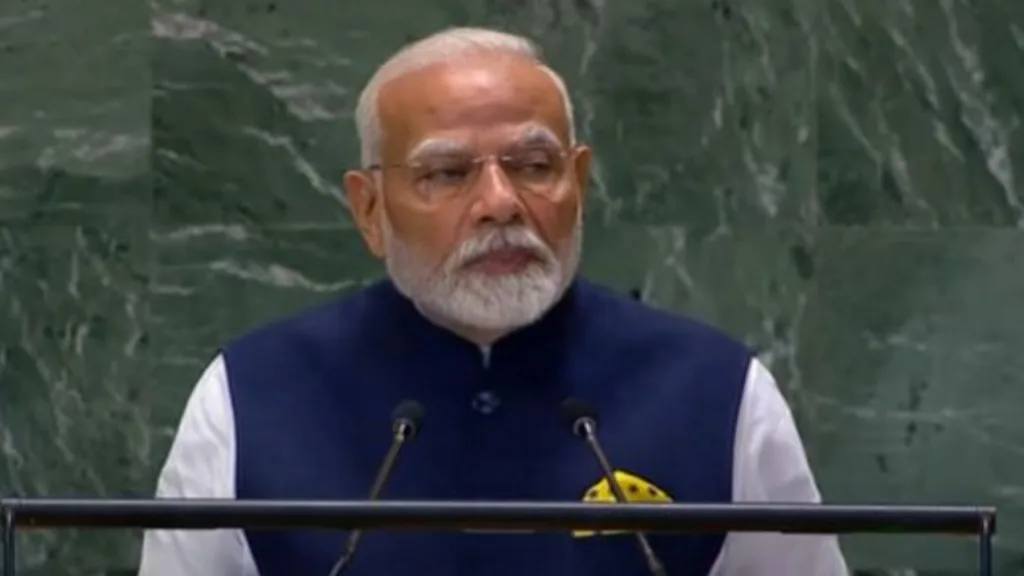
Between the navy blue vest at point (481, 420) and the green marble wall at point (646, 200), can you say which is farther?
the green marble wall at point (646, 200)

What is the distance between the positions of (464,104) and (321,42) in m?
0.99

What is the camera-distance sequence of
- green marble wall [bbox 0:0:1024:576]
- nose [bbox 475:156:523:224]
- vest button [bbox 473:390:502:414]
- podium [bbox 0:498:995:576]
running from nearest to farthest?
podium [bbox 0:498:995:576]
nose [bbox 475:156:523:224]
vest button [bbox 473:390:502:414]
green marble wall [bbox 0:0:1024:576]

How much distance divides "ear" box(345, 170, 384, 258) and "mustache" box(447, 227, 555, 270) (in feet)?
0.60

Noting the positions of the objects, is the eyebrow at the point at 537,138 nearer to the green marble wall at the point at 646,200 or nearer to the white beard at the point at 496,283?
the white beard at the point at 496,283

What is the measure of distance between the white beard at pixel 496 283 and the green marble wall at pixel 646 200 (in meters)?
0.93

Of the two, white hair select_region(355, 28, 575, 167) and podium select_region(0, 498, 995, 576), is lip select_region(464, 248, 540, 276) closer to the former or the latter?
white hair select_region(355, 28, 575, 167)

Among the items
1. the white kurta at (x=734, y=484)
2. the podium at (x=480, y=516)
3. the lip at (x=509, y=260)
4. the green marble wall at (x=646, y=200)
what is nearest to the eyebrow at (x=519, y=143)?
the lip at (x=509, y=260)

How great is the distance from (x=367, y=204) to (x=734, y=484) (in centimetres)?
50

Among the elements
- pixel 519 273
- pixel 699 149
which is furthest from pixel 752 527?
pixel 699 149

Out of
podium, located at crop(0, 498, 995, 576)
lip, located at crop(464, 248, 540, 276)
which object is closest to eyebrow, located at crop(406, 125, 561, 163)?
lip, located at crop(464, 248, 540, 276)

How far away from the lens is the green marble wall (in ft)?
10.5

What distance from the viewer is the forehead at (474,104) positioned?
2.23 m

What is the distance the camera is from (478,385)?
230 centimetres

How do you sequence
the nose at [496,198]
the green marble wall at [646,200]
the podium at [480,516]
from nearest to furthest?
1. the podium at [480,516]
2. the nose at [496,198]
3. the green marble wall at [646,200]
